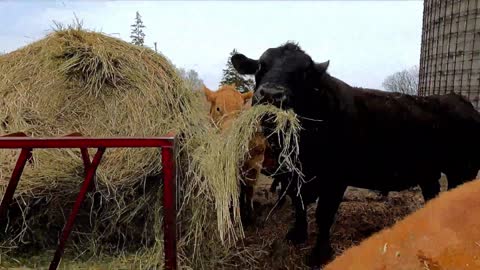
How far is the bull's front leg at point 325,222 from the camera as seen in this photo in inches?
205

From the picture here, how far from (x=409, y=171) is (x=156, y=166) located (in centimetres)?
365

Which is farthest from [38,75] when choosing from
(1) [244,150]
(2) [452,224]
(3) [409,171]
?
(3) [409,171]

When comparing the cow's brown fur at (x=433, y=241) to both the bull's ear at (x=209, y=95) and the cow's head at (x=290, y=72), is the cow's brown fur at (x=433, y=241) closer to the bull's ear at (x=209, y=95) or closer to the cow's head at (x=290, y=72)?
the cow's head at (x=290, y=72)

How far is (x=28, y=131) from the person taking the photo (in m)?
4.09

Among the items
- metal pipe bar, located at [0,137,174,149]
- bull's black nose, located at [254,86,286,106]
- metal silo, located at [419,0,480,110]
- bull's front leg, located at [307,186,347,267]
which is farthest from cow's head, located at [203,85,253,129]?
metal silo, located at [419,0,480,110]

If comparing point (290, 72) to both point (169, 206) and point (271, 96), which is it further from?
point (169, 206)

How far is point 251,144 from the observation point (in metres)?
4.12

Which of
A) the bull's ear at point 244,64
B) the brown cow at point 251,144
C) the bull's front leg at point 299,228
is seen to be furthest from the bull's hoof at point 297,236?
the bull's ear at point 244,64

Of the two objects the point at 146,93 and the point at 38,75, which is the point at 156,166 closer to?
the point at 146,93

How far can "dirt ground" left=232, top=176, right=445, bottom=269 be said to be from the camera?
515cm

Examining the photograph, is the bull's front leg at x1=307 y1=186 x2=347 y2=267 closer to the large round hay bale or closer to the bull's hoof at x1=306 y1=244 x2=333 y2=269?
the bull's hoof at x1=306 y1=244 x2=333 y2=269


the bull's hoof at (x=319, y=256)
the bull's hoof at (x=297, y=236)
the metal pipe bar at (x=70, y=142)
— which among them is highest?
the metal pipe bar at (x=70, y=142)

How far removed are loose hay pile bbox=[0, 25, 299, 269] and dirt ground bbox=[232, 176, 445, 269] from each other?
0.93 metres

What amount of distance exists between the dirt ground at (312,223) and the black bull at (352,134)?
258mm
